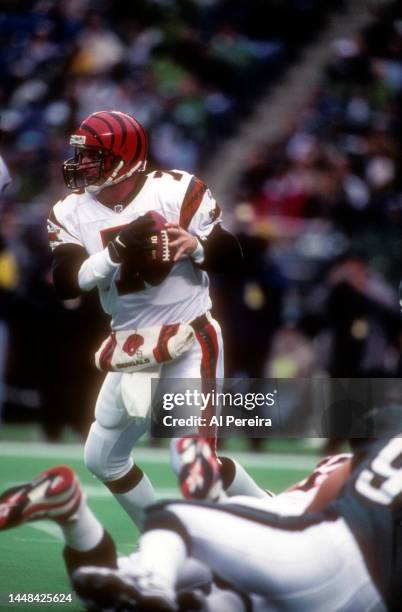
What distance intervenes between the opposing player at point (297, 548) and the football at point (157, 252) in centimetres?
95

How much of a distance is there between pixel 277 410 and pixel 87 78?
5.51 metres

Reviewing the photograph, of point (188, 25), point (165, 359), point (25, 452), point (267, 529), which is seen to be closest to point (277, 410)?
point (165, 359)

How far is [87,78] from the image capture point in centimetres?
834

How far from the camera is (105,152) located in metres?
3.52

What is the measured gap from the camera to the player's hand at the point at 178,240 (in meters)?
3.31

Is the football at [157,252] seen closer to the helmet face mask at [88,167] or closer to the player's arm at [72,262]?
the player's arm at [72,262]

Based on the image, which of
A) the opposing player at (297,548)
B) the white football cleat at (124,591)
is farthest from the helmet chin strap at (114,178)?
the white football cleat at (124,591)

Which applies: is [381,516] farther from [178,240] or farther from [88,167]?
[88,167]

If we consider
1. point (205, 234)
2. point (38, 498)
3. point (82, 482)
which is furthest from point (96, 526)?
point (82, 482)

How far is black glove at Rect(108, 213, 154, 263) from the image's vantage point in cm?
327

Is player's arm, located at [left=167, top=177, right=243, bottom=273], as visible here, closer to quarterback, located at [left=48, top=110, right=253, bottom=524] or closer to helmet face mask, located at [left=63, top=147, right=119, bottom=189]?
quarterback, located at [left=48, top=110, right=253, bottom=524]

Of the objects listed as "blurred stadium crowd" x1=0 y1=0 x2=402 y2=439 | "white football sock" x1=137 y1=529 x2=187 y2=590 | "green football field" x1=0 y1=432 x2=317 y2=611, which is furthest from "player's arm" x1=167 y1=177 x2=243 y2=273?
"blurred stadium crowd" x1=0 y1=0 x2=402 y2=439

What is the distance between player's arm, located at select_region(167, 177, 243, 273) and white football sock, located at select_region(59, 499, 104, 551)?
85 centimetres

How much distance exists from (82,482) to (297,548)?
3.31 meters
